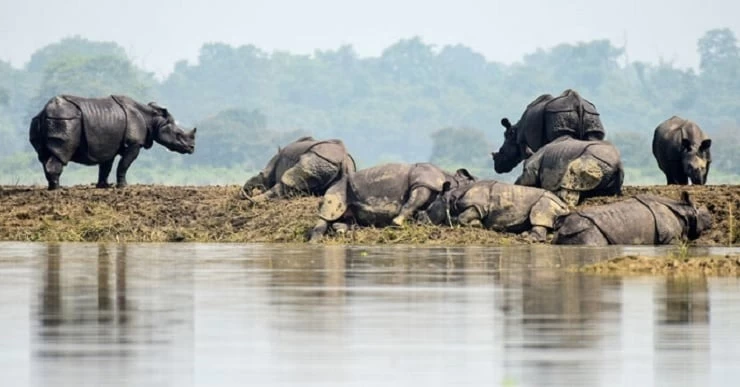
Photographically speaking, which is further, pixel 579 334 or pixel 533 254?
pixel 533 254

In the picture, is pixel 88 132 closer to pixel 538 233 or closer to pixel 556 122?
pixel 556 122

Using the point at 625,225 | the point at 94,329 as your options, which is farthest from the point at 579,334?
the point at 625,225

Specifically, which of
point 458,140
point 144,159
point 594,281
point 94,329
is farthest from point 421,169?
point 458,140

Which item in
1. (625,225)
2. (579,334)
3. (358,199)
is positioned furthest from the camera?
(358,199)

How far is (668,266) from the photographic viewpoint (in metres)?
18.9

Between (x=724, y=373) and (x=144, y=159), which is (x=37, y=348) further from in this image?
(x=144, y=159)

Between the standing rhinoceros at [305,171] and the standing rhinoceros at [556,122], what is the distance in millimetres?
3412

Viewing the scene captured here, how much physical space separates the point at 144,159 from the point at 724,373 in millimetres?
128762

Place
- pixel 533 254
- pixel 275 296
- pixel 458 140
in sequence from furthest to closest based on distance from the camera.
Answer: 1. pixel 458 140
2. pixel 533 254
3. pixel 275 296

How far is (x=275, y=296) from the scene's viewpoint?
51.3 ft

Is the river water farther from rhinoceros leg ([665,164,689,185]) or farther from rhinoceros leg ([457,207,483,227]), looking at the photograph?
rhinoceros leg ([665,164,689,185])

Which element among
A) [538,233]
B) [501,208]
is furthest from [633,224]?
[501,208]

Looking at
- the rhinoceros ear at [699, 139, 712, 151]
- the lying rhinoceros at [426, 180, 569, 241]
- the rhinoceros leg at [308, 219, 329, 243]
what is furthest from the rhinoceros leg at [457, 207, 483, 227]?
the rhinoceros ear at [699, 139, 712, 151]

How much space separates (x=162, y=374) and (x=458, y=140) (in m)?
140
